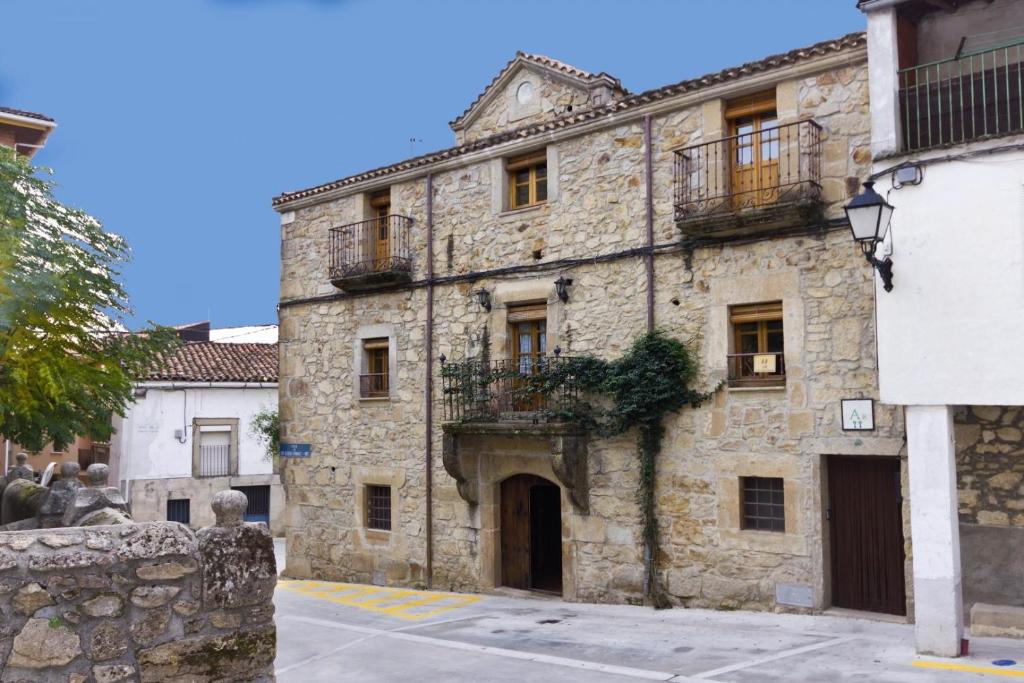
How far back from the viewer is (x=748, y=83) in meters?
11.0

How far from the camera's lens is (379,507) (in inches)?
598

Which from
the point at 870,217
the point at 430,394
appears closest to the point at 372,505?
the point at 430,394

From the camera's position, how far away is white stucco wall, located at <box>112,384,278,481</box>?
24250 mm

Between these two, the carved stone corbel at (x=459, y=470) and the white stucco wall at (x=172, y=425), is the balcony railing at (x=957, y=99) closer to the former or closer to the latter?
the carved stone corbel at (x=459, y=470)

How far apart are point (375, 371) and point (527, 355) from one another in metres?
3.44

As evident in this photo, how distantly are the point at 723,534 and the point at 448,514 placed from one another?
464 cm

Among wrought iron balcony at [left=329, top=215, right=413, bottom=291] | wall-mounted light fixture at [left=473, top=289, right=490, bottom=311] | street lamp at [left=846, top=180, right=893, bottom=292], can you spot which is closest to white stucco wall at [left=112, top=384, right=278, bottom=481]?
wrought iron balcony at [left=329, top=215, right=413, bottom=291]

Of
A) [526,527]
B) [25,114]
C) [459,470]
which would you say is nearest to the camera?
[459,470]

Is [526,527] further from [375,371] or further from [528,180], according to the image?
[528,180]

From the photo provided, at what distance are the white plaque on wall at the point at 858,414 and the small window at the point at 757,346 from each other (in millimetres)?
847

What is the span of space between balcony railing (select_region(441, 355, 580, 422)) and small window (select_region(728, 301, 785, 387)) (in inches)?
88.4

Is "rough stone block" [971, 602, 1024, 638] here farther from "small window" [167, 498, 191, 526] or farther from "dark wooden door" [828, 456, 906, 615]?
"small window" [167, 498, 191, 526]

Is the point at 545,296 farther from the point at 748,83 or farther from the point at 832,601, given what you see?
the point at 832,601

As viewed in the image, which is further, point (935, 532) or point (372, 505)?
point (372, 505)
